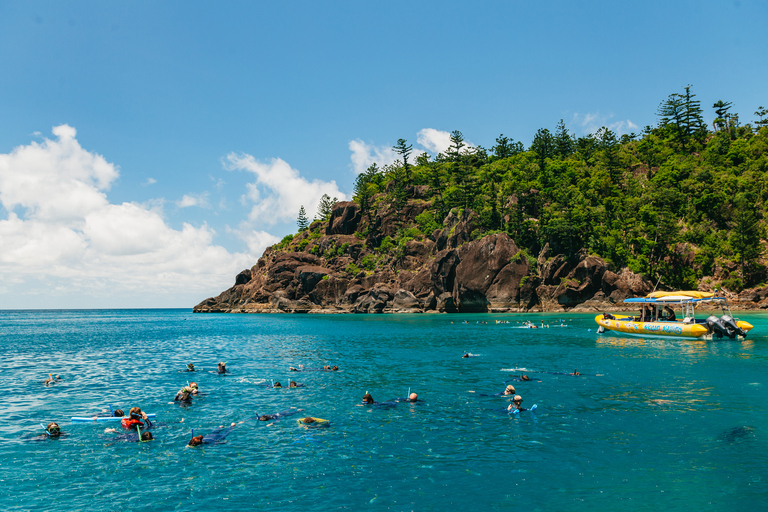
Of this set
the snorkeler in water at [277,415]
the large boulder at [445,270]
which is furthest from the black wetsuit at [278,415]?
the large boulder at [445,270]

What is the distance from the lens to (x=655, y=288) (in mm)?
95938

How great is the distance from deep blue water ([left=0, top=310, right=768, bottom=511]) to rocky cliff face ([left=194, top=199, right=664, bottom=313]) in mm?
65757

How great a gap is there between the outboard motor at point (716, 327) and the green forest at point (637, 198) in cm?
4960

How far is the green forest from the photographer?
97.4 meters

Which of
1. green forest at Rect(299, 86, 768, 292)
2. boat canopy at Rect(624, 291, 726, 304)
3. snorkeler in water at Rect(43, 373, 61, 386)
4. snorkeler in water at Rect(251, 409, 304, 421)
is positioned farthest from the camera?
green forest at Rect(299, 86, 768, 292)

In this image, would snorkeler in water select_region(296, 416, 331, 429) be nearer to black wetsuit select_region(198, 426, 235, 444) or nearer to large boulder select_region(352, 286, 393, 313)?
black wetsuit select_region(198, 426, 235, 444)

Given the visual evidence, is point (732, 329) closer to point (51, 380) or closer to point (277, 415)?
point (277, 415)

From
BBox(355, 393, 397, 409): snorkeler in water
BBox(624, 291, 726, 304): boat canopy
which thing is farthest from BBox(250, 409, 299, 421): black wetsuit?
BBox(624, 291, 726, 304): boat canopy

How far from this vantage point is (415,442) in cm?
1750

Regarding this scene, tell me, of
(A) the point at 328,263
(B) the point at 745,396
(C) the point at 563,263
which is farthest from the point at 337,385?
(A) the point at 328,263

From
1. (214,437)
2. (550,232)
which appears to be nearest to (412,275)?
(550,232)

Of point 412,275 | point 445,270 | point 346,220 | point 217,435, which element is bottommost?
point 217,435

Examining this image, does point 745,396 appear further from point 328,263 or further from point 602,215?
point 328,263

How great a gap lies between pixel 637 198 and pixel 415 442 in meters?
112
